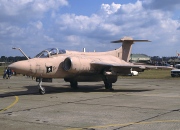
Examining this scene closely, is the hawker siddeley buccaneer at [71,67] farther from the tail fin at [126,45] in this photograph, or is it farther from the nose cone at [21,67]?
the tail fin at [126,45]

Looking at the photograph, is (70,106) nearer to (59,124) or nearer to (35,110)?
(35,110)

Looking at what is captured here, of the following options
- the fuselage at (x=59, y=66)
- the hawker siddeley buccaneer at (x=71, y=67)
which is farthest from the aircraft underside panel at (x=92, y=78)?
the fuselage at (x=59, y=66)

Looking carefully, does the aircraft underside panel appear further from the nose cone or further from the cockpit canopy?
the nose cone

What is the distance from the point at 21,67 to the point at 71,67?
3376 millimetres

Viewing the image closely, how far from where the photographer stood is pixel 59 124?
862 centimetres

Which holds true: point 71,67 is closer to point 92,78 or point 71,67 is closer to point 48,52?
point 48,52

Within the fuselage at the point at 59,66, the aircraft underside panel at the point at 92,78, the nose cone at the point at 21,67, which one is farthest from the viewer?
the aircraft underside panel at the point at 92,78

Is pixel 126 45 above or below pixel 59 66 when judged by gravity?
above

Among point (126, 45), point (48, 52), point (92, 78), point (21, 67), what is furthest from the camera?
point (126, 45)

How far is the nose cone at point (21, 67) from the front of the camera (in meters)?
16.0

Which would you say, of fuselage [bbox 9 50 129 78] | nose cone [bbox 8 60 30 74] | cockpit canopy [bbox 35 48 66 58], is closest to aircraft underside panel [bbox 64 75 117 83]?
fuselage [bbox 9 50 129 78]

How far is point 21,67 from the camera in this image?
634 inches

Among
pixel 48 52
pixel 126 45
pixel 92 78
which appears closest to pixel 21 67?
pixel 48 52

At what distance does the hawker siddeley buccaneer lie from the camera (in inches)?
666
